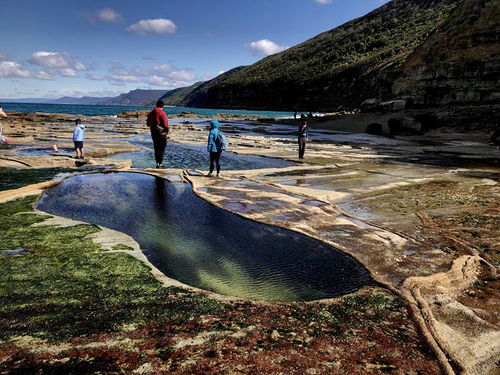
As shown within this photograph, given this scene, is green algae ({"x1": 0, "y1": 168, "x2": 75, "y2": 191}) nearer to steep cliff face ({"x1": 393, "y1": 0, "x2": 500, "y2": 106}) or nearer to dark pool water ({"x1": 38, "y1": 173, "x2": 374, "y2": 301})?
dark pool water ({"x1": 38, "y1": 173, "x2": 374, "y2": 301})

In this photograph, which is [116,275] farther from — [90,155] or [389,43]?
[389,43]

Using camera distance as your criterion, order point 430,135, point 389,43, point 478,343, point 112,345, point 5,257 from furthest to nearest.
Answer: point 389,43 < point 430,135 < point 5,257 < point 478,343 < point 112,345

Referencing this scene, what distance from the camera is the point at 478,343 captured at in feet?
12.6

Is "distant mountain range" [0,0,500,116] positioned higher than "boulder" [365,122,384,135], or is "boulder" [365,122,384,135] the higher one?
"distant mountain range" [0,0,500,116]

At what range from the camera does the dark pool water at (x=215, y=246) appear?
5402 mm

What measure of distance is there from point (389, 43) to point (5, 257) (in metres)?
142

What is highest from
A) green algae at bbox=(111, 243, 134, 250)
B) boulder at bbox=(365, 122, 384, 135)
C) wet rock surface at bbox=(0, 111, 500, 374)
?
boulder at bbox=(365, 122, 384, 135)

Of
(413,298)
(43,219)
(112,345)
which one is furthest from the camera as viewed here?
(43,219)

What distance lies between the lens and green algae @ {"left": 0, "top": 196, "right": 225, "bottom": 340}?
399cm

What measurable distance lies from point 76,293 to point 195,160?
14813mm

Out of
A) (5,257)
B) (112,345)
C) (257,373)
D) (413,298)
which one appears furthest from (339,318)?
(5,257)

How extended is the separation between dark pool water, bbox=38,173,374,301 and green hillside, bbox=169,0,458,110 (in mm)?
98112

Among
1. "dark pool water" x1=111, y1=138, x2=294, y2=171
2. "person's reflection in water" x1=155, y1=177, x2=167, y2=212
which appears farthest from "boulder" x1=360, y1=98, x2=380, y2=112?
"person's reflection in water" x1=155, y1=177, x2=167, y2=212

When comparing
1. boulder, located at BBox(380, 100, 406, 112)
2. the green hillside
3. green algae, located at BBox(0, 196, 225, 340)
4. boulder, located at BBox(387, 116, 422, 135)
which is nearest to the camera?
green algae, located at BBox(0, 196, 225, 340)
